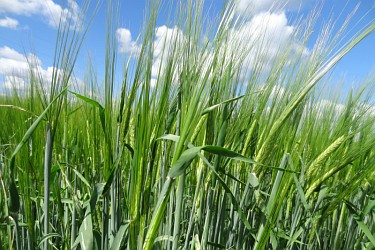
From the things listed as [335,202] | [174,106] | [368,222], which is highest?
[174,106]

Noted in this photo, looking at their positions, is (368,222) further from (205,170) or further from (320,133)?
(205,170)

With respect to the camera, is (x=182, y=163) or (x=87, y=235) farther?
(x=87, y=235)

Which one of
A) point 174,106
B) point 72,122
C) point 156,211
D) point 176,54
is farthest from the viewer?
point 72,122

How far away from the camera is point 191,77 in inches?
36.9

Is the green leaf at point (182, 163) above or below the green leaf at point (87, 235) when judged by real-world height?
above

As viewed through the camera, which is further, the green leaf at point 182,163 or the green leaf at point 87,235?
the green leaf at point 87,235

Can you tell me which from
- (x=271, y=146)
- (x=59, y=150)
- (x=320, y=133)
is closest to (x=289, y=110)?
(x=271, y=146)

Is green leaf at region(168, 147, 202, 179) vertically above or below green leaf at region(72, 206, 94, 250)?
above

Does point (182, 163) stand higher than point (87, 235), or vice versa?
point (182, 163)

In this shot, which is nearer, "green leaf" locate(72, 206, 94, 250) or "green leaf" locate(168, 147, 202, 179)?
"green leaf" locate(168, 147, 202, 179)

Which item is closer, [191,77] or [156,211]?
[156,211]

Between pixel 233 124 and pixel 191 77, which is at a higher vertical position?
pixel 191 77

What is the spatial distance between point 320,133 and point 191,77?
717 mm

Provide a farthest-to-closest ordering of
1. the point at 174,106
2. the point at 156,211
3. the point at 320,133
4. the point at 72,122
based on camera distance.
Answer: the point at 72,122
the point at 320,133
the point at 174,106
the point at 156,211
